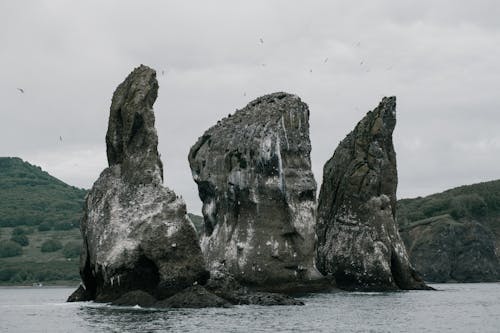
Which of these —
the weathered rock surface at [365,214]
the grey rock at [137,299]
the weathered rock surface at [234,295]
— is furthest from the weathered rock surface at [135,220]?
the weathered rock surface at [365,214]

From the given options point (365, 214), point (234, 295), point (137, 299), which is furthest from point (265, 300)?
point (365, 214)

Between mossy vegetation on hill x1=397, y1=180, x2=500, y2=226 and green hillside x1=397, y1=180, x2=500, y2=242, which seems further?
mossy vegetation on hill x1=397, y1=180, x2=500, y2=226

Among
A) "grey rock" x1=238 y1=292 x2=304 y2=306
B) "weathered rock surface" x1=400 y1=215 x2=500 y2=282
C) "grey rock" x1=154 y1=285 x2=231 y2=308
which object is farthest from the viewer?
"weathered rock surface" x1=400 y1=215 x2=500 y2=282

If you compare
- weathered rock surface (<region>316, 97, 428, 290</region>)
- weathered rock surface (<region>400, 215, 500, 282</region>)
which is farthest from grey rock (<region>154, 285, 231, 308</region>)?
weathered rock surface (<region>400, 215, 500, 282</region>)

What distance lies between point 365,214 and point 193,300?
119ft

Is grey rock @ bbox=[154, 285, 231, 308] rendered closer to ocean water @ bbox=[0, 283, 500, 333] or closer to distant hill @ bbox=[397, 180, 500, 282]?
ocean water @ bbox=[0, 283, 500, 333]

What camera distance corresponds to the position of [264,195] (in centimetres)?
8481

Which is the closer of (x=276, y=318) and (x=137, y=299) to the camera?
(x=276, y=318)

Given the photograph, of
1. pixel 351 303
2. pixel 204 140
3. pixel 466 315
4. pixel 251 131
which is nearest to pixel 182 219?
pixel 351 303

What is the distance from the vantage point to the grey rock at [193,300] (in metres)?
59.7

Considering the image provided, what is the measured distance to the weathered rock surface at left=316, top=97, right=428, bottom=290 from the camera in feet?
297

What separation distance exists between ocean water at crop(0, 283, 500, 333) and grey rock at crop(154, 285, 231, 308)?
3.95 feet

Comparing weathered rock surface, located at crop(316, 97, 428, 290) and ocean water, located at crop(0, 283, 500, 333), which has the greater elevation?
weathered rock surface, located at crop(316, 97, 428, 290)

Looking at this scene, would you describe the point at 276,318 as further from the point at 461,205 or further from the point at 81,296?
the point at 461,205
